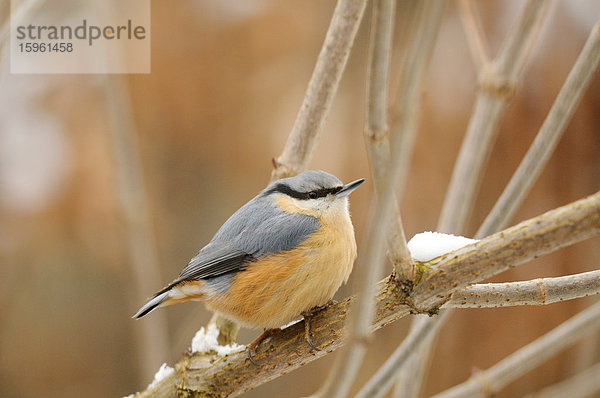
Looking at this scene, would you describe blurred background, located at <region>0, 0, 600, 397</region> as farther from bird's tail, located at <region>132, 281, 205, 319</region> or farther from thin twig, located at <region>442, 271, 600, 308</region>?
thin twig, located at <region>442, 271, 600, 308</region>

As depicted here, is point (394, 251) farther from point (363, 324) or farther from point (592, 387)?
point (592, 387)

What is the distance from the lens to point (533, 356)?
1405 mm

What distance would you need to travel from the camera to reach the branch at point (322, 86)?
61.9 inches

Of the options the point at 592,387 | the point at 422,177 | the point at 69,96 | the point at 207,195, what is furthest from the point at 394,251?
the point at 69,96

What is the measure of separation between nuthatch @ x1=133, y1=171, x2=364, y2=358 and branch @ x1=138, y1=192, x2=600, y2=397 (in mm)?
82

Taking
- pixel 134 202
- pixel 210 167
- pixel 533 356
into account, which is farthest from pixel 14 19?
pixel 210 167

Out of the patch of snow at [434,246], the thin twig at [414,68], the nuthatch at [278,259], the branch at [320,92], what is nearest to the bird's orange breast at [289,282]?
the nuthatch at [278,259]

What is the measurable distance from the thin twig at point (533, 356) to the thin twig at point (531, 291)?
7.8 inches

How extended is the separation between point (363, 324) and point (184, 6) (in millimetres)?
3310

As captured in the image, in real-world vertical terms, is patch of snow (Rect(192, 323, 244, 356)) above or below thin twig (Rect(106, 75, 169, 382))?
below

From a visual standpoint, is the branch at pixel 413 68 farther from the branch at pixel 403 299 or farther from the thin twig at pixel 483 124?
the thin twig at pixel 483 124

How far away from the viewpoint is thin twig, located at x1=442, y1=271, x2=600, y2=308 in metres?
1.15

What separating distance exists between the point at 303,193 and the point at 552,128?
806 millimetres

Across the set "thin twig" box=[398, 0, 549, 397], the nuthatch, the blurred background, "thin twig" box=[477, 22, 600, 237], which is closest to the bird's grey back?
the nuthatch
